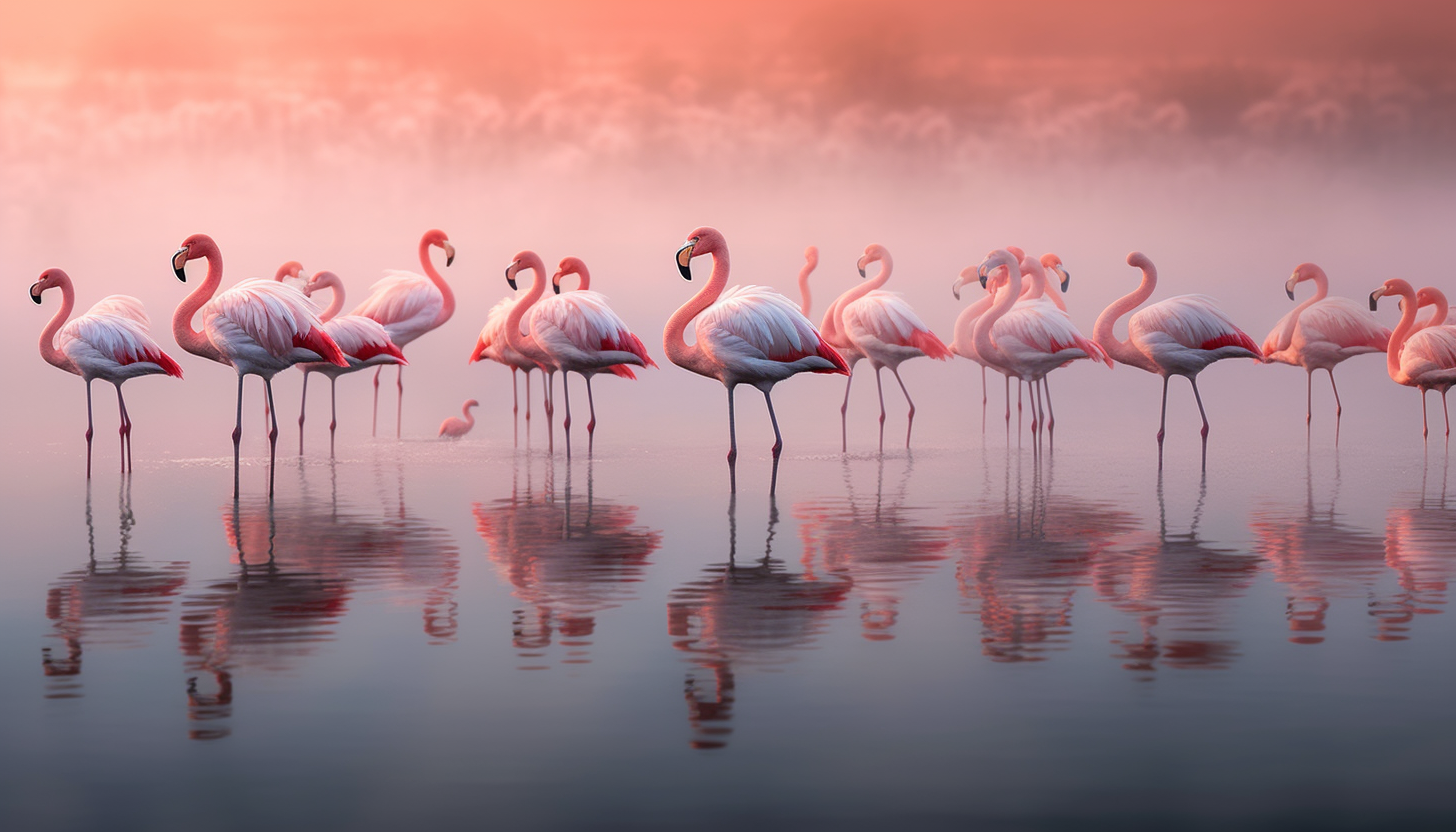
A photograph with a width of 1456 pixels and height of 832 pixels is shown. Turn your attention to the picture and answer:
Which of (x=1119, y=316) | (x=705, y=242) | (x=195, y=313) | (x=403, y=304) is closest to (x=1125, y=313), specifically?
(x=1119, y=316)

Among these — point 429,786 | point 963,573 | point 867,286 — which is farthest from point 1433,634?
point 867,286

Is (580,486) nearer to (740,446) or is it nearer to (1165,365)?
(740,446)

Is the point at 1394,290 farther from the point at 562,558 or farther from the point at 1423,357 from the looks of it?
the point at 562,558

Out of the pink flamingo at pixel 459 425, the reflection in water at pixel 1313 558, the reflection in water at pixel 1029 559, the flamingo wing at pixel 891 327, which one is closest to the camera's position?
the reflection in water at pixel 1029 559

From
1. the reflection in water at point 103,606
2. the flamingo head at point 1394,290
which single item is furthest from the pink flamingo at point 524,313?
the flamingo head at point 1394,290

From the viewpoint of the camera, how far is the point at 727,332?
400 inches

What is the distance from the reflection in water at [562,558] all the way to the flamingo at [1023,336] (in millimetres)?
5131

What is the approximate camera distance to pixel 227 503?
363 inches

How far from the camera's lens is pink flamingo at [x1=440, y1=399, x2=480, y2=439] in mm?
15188

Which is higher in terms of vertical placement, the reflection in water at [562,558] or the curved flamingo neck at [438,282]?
the curved flamingo neck at [438,282]

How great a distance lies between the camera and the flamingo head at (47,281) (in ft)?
39.8

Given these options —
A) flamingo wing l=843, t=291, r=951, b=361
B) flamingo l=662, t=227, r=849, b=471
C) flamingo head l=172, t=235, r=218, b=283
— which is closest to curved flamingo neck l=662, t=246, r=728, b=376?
flamingo l=662, t=227, r=849, b=471

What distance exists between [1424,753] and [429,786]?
264cm

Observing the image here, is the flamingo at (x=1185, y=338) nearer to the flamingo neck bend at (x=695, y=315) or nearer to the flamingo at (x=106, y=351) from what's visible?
the flamingo neck bend at (x=695, y=315)
